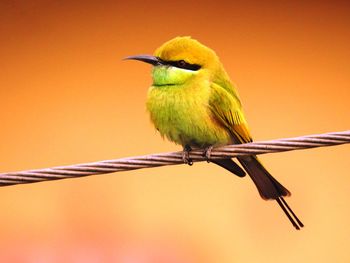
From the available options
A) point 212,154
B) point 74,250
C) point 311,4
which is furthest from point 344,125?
point 212,154

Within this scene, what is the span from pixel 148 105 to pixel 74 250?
1.13m

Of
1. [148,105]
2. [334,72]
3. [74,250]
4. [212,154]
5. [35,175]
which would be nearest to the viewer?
[35,175]

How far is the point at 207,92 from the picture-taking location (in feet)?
7.34

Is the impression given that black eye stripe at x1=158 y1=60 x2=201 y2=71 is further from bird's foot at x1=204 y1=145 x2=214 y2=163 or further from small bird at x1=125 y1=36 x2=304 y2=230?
bird's foot at x1=204 y1=145 x2=214 y2=163

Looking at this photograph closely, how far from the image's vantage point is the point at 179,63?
2.26 m

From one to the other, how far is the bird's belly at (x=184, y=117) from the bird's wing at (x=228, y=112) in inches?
0.6

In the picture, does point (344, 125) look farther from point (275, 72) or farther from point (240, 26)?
point (240, 26)

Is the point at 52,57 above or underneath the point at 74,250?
above

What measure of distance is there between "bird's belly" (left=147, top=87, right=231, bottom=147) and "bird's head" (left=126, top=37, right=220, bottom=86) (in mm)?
31

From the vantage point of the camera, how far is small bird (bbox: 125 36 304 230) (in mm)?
2230

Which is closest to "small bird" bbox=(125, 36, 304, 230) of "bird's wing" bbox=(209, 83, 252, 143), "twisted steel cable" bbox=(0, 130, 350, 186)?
"bird's wing" bbox=(209, 83, 252, 143)

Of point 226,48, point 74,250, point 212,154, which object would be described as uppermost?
point 226,48

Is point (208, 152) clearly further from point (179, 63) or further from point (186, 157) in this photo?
point (179, 63)

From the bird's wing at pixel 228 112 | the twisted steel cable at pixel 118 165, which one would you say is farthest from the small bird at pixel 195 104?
the twisted steel cable at pixel 118 165
